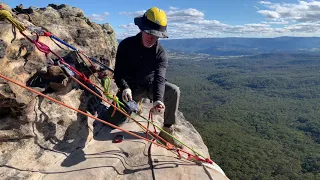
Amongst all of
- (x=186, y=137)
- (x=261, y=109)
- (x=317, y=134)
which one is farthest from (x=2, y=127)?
(x=261, y=109)

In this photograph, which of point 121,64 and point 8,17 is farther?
point 121,64

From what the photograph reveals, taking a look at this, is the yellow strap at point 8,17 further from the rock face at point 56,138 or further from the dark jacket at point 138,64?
the dark jacket at point 138,64

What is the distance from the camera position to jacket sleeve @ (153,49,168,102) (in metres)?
5.97

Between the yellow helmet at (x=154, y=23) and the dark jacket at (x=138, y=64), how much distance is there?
759 millimetres

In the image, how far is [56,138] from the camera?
5.86 meters

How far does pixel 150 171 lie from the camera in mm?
5418

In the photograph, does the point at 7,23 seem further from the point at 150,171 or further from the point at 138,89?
the point at 150,171

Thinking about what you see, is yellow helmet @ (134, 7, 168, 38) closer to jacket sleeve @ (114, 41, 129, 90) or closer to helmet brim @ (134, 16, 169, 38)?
helmet brim @ (134, 16, 169, 38)

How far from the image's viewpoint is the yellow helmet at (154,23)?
17.9 ft

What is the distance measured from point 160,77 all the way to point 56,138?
2.35 meters

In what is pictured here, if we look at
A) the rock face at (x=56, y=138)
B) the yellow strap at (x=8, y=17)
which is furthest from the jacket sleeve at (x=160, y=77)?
the yellow strap at (x=8, y=17)

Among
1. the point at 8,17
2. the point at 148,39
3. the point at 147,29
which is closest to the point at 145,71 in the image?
the point at 148,39

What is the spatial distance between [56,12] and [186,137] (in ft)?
17.4

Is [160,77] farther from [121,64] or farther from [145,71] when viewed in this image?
[121,64]
